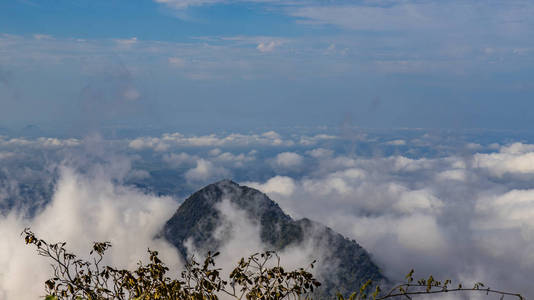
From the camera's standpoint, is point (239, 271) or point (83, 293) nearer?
point (239, 271)

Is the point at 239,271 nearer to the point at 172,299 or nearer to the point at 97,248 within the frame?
the point at 172,299

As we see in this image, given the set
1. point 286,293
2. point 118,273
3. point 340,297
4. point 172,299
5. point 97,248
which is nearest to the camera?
point 340,297

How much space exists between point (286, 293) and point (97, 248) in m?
9.12

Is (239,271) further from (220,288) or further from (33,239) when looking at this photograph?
(33,239)

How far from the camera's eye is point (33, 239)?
17344 millimetres

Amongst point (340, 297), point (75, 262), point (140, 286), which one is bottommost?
point (340, 297)

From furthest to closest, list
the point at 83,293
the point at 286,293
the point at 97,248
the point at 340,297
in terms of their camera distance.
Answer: the point at 97,248
the point at 83,293
the point at 286,293
the point at 340,297

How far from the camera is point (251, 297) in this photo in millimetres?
15227

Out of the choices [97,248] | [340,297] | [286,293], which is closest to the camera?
[340,297]

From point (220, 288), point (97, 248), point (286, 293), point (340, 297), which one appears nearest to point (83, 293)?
point (97, 248)

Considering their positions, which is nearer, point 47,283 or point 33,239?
point 47,283

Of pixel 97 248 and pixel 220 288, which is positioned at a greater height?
pixel 97 248

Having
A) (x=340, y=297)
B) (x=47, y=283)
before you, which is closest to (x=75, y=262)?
(x=47, y=283)

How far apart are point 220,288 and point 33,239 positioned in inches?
298
